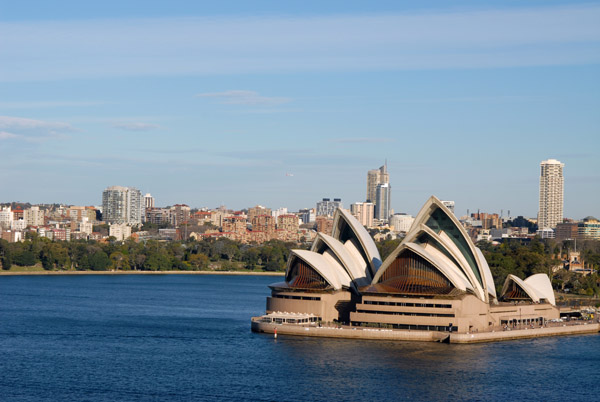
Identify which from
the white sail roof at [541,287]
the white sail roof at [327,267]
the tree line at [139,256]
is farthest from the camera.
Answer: the tree line at [139,256]

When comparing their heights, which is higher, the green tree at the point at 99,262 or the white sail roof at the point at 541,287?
the green tree at the point at 99,262

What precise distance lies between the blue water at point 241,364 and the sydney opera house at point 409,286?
2.87 m

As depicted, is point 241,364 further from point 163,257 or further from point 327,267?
point 163,257

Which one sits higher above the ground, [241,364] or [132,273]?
[132,273]

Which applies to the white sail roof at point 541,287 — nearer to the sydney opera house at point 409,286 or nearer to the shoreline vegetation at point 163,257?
the sydney opera house at point 409,286

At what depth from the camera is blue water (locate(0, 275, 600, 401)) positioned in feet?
149

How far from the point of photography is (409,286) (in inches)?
2495

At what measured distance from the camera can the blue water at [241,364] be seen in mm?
45375

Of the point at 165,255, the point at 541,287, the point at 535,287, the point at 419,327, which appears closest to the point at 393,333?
the point at 419,327

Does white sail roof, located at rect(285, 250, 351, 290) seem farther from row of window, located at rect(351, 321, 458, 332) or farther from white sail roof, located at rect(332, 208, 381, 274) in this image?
row of window, located at rect(351, 321, 458, 332)

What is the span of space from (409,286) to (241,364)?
49.9ft

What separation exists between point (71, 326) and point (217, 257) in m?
90.1

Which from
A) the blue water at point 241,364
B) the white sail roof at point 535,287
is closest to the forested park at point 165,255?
the white sail roof at point 535,287

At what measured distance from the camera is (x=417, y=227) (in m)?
65.2
